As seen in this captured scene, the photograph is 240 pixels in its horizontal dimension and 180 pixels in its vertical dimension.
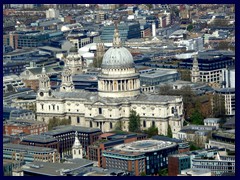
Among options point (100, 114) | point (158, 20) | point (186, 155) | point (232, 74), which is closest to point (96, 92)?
point (100, 114)

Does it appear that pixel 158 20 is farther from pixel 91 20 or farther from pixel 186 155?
pixel 186 155

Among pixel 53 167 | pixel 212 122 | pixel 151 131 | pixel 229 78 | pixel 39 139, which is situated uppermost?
pixel 229 78

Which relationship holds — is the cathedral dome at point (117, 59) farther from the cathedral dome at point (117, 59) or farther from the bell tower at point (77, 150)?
the bell tower at point (77, 150)

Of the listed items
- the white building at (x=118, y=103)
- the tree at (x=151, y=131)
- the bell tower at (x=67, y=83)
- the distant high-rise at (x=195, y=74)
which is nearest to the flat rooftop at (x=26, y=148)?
the tree at (x=151, y=131)

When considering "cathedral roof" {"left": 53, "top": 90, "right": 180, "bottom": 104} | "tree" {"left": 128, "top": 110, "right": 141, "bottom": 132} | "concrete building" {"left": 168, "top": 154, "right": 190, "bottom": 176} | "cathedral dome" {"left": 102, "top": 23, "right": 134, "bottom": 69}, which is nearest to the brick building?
"cathedral roof" {"left": 53, "top": 90, "right": 180, "bottom": 104}

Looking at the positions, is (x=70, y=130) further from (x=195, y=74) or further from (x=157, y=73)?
(x=157, y=73)

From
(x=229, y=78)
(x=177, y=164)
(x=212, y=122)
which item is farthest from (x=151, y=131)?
(x=229, y=78)

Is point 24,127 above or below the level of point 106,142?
above
